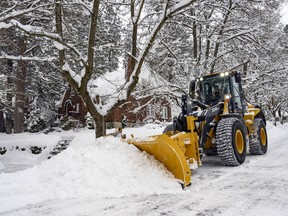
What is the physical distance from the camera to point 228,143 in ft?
19.9

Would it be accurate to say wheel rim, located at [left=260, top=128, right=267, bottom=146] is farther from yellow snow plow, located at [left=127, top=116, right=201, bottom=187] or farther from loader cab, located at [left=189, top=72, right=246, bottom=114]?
yellow snow plow, located at [left=127, top=116, right=201, bottom=187]

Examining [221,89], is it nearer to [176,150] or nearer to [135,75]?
[135,75]

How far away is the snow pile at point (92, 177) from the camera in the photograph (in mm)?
4223

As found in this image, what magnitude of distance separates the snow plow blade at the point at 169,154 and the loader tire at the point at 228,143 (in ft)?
5.33

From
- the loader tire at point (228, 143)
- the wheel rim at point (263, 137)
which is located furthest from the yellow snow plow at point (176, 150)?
the wheel rim at point (263, 137)

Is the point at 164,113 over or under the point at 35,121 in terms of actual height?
over

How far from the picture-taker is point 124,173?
465 cm

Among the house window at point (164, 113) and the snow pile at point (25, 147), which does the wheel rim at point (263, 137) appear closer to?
the snow pile at point (25, 147)

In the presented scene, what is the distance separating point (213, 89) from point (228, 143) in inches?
89.6

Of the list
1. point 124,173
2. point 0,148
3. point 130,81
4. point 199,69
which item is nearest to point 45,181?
point 124,173

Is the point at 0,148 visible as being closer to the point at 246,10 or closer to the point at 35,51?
the point at 35,51

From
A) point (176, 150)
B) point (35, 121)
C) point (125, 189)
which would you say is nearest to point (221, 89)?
point (176, 150)

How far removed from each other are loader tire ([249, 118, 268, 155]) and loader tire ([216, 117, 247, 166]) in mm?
1687

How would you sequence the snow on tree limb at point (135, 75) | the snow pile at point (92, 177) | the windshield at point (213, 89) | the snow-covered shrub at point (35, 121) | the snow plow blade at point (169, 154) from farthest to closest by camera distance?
the snow-covered shrub at point (35, 121)
the snow on tree limb at point (135, 75)
the windshield at point (213, 89)
the snow plow blade at point (169, 154)
the snow pile at point (92, 177)
